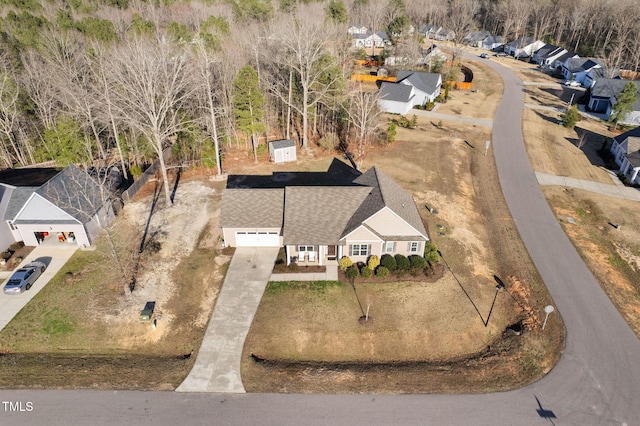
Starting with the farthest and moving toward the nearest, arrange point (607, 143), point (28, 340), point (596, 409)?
point (607, 143)
point (28, 340)
point (596, 409)

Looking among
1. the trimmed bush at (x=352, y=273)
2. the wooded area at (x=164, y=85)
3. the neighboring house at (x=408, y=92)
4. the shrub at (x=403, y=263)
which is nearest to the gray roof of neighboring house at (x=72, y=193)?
the wooded area at (x=164, y=85)

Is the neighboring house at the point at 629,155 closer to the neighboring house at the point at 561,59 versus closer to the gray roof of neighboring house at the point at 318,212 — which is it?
the gray roof of neighboring house at the point at 318,212

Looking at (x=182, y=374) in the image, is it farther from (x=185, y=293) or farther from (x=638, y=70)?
(x=638, y=70)

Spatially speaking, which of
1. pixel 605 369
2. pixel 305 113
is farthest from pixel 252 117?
pixel 605 369

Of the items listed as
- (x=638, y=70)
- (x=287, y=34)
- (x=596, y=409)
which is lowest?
(x=596, y=409)

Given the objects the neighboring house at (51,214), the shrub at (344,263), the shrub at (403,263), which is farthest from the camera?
the neighboring house at (51,214)

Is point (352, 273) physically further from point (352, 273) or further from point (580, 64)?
point (580, 64)

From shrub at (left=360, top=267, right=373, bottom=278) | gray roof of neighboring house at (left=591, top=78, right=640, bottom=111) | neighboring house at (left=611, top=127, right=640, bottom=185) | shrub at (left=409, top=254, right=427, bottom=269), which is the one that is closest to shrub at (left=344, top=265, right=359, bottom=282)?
Answer: shrub at (left=360, top=267, right=373, bottom=278)
